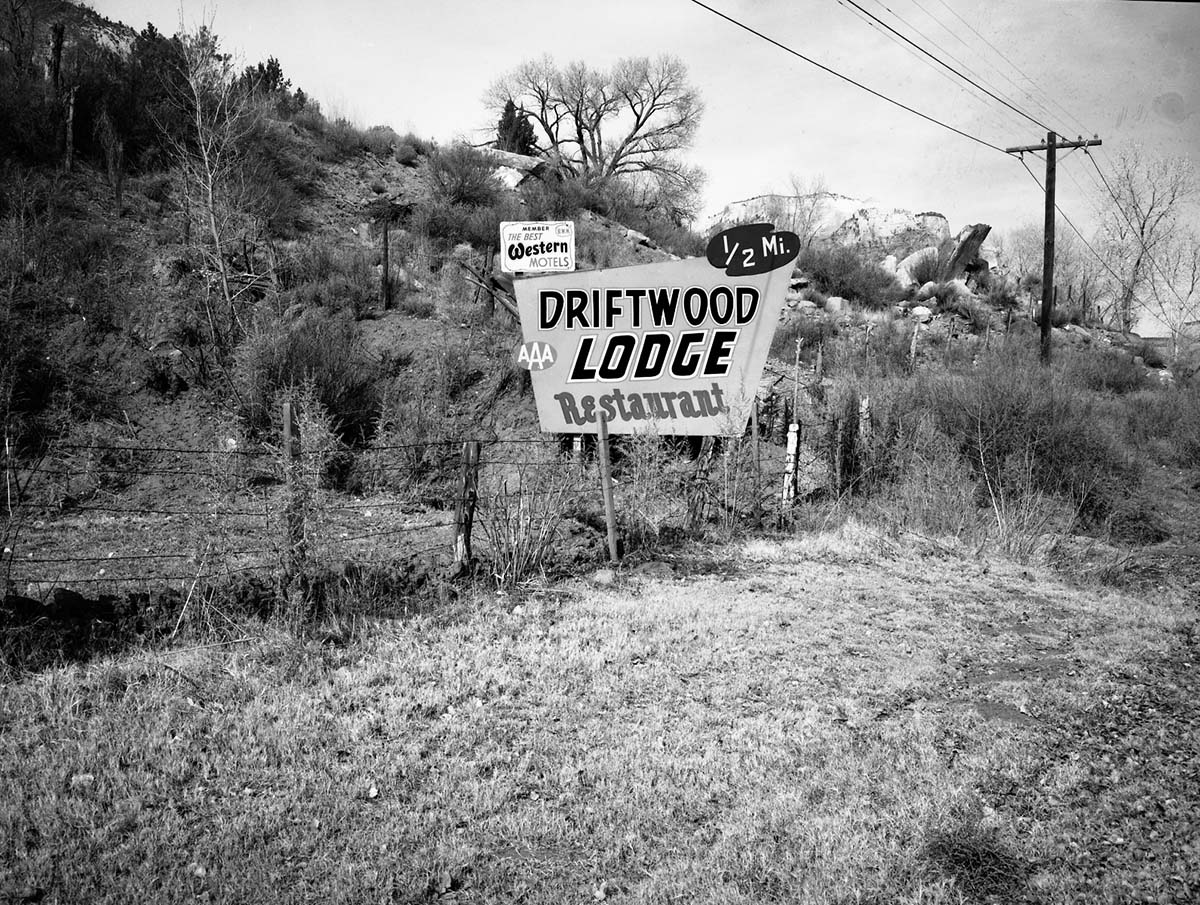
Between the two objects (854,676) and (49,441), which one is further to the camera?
(49,441)

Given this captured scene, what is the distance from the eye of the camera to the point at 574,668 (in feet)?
20.1

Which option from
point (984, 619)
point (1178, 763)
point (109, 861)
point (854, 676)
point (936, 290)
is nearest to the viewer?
point (109, 861)

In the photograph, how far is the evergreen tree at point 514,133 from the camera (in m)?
36.2

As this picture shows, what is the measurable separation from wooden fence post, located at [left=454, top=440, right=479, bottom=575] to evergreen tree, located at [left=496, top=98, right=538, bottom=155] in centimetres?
3017

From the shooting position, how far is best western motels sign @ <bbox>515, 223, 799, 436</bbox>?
11.8m

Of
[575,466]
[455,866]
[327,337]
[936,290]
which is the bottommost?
[455,866]

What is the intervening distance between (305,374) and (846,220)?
109 ft

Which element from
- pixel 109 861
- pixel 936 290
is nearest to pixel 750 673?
pixel 109 861

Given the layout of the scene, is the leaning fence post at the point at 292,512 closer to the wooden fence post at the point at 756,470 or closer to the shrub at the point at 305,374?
the wooden fence post at the point at 756,470

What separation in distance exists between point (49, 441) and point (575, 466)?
7.83 meters

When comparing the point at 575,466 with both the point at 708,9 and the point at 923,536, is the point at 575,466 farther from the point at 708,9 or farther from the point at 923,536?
the point at 708,9

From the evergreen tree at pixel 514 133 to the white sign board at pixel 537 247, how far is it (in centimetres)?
2605

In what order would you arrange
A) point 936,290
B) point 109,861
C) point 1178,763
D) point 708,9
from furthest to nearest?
1. point 936,290
2. point 708,9
3. point 1178,763
4. point 109,861

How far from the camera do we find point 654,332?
11.8 meters
